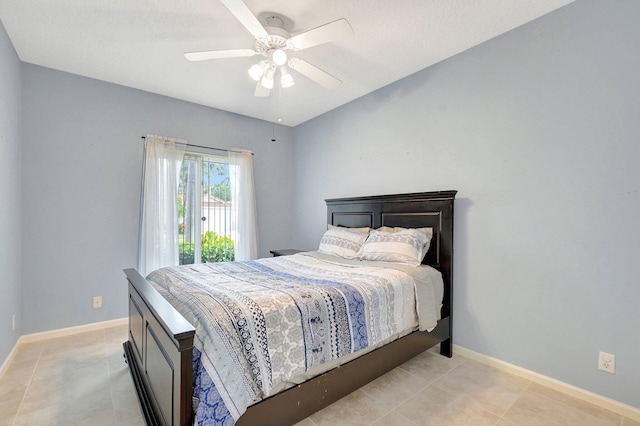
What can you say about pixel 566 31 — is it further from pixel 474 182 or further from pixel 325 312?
pixel 325 312

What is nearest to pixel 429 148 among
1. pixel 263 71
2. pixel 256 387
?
pixel 263 71

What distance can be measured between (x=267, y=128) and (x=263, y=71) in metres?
2.27

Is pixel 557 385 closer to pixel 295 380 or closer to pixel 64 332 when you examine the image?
pixel 295 380

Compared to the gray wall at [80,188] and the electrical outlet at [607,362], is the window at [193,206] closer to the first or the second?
the gray wall at [80,188]

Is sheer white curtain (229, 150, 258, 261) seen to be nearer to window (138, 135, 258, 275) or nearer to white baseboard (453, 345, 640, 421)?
window (138, 135, 258, 275)

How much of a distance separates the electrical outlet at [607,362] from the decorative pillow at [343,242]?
1929 millimetres

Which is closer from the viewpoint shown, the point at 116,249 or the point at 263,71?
the point at 263,71

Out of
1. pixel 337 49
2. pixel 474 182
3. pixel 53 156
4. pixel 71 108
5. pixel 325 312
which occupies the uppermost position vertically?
pixel 337 49

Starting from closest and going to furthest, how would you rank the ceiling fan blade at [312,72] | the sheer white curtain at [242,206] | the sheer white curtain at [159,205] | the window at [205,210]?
1. the ceiling fan blade at [312,72]
2. the sheer white curtain at [159,205]
3. the window at [205,210]
4. the sheer white curtain at [242,206]

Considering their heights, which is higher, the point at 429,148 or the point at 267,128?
the point at 267,128

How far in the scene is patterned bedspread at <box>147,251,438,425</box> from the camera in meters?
1.25

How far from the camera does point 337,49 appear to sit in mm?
2576

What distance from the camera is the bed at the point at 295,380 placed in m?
1.23

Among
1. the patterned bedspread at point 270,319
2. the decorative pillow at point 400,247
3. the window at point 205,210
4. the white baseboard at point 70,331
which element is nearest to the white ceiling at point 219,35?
the window at point 205,210
